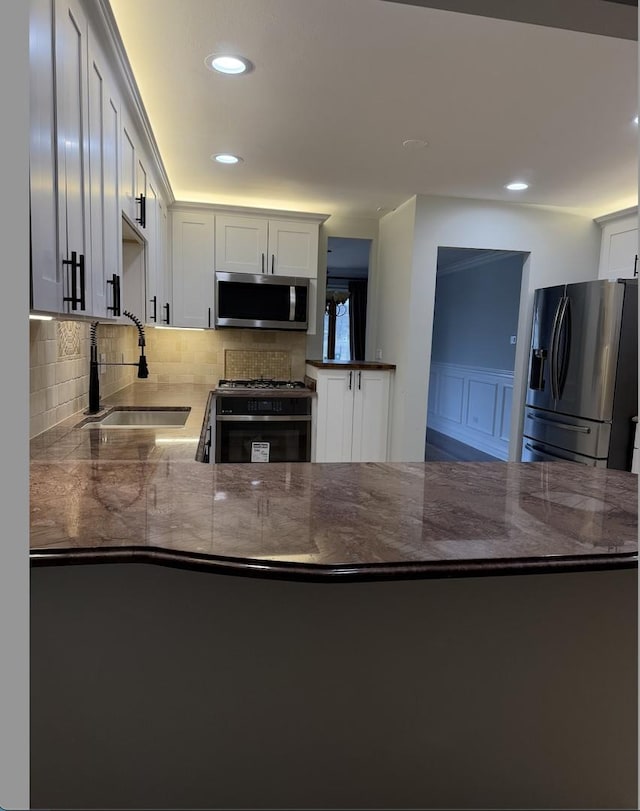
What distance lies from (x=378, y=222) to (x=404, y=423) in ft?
6.64

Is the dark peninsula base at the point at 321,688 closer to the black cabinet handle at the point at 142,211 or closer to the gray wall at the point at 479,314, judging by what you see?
the black cabinet handle at the point at 142,211

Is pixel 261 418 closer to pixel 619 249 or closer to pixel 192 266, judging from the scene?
pixel 192 266

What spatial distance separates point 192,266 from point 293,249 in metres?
0.84

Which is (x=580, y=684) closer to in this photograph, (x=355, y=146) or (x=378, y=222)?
(x=355, y=146)

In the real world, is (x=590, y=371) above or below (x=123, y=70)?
below

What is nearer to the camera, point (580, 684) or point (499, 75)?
point (580, 684)

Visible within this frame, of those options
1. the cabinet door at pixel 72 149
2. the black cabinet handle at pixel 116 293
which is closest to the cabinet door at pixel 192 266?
the black cabinet handle at pixel 116 293

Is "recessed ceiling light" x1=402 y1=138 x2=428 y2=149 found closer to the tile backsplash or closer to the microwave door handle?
the microwave door handle

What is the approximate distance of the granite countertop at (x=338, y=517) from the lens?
2.62 ft

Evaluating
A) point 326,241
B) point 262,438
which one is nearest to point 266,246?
point 326,241

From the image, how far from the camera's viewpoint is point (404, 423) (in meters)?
4.02

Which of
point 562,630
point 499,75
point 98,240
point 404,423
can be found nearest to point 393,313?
point 404,423

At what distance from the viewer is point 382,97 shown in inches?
89.9

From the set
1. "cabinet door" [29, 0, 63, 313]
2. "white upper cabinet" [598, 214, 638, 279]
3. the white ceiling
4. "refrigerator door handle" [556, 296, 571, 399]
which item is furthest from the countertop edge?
"white upper cabinet" [598, 214, 638, 279]
